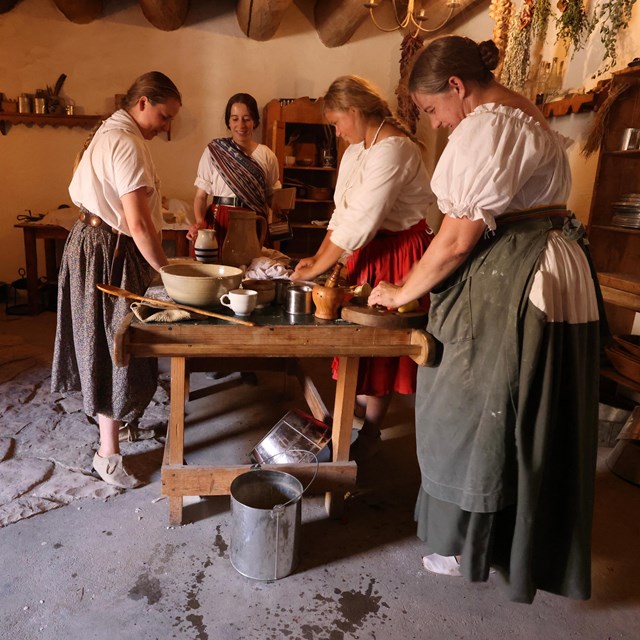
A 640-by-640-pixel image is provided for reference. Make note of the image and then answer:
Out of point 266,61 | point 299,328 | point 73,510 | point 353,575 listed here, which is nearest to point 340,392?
point 299,328

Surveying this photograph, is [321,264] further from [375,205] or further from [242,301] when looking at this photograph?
[242,301]

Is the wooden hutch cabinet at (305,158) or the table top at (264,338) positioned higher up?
the wooden hutch cabinet at (305,158)

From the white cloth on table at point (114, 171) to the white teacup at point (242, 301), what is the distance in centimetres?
62

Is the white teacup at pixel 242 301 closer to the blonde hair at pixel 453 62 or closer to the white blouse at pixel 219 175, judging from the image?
the blonde hair at pixel 453 62


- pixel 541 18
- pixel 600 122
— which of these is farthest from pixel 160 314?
pixel 541 18

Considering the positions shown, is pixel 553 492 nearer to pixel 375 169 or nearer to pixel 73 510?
pixel 375 169

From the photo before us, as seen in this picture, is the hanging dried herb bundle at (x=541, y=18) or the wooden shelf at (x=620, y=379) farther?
the hanging dried herb bundle at (x=541, y=18)

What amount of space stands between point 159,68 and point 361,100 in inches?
143

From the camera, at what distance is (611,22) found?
3.14 m

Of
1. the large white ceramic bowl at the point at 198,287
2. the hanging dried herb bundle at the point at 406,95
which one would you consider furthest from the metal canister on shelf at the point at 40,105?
the large white ceramic bowl at the point at 198,287

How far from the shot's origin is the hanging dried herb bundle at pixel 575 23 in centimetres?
328

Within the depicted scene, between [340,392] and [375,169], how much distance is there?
2.48ft

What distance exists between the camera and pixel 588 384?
4.70 feet

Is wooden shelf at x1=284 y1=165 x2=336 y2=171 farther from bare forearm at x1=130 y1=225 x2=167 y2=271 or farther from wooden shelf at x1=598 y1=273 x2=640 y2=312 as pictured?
bare forearm at x1=130 y1=225 x2=167 y2=271
